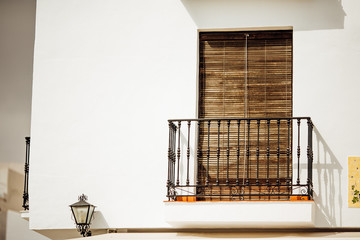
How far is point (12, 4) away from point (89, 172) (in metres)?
4.56

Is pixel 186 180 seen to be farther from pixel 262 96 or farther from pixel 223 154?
pixel 262 96

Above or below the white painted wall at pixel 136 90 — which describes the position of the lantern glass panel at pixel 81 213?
Result: below

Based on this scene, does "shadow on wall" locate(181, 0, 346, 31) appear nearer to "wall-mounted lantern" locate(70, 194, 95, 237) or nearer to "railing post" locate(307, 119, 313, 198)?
"railing post" locate(307, 119, 313, 198)

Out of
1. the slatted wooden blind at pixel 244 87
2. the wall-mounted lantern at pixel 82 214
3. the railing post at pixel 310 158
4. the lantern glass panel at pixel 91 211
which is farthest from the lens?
the slatted wooden blind at pixel 244 87

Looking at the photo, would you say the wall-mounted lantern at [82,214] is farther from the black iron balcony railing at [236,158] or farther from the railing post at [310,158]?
the railing post at [310,158]

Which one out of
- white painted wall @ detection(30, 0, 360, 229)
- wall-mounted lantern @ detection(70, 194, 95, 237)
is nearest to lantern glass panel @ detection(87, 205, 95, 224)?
wall-mounted lantern @ detection(70, 194, 95, 237)

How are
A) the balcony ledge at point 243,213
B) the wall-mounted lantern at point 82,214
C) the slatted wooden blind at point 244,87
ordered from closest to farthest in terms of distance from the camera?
the balcony ledge at point 243,213 < the wall-mounted lantern at point 82,214 < the slatted wooden blind at point 244,87

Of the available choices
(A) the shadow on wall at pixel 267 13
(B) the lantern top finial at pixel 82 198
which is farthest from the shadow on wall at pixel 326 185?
(B) the lantern top finial at pixel 82 198

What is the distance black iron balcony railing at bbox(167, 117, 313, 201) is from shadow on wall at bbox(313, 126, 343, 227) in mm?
172

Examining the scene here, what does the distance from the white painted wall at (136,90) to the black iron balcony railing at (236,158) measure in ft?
0.68

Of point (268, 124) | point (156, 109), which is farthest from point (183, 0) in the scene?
point (268, 124)

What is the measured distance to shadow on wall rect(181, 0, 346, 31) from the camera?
10.7 meters

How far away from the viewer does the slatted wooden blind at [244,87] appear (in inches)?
426

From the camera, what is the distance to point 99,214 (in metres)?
10.8
